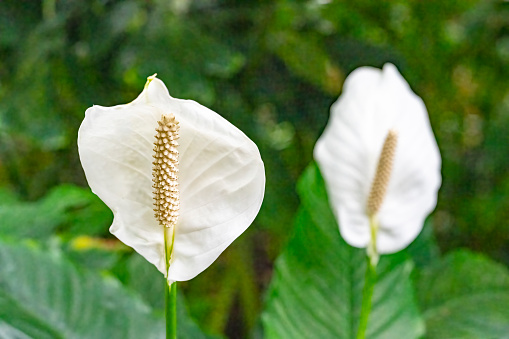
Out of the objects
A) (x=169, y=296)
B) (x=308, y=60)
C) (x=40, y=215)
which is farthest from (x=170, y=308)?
(x=308, y=60)

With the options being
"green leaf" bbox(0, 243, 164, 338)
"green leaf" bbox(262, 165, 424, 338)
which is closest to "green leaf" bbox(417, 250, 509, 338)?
"green leaf" bbox(262, 165, 424, 338)

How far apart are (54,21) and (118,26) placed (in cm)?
7

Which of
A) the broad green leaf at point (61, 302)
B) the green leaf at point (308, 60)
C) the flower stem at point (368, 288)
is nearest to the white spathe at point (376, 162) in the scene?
the flower stem at point (368, 288)

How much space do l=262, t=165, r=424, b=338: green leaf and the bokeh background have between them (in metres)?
0.14

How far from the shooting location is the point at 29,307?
0.91ft

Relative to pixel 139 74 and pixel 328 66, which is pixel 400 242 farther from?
pixel 328 66

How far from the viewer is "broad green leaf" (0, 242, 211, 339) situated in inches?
10.7

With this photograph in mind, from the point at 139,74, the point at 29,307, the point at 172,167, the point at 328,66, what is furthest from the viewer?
the point at 328,66

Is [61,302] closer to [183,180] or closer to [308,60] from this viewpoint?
[183,180]

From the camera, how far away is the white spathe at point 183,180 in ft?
0.57

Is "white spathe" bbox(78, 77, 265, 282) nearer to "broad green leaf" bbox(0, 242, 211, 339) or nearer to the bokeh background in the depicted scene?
"broad green leaf" bbox(0, 242, 211, 339)

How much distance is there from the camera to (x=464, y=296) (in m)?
0.43

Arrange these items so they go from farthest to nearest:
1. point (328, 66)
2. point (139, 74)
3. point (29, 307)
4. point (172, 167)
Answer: point (328, 66), point (139, 74), point (29, 307), point (172, 167)

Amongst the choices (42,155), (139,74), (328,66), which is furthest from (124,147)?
(42,155)
